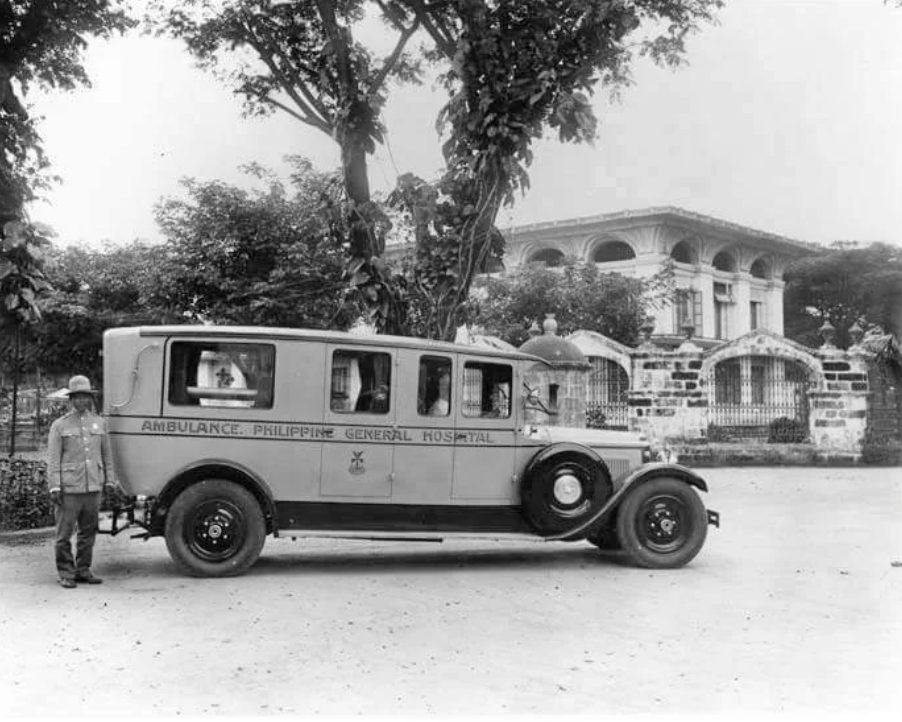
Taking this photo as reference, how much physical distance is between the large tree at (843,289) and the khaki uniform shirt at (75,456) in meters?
36.3

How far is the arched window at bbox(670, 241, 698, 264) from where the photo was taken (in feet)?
117

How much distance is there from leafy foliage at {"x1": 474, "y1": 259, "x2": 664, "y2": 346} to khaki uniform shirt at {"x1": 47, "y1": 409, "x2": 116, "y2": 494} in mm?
21183

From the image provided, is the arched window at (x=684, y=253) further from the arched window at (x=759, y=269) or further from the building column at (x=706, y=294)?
the arched window at (x=759, y=269)

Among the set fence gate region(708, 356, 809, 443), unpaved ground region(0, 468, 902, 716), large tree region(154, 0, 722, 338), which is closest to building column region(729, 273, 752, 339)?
fence gate region(708, 356, 809, 443)

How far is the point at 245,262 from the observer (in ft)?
57.5

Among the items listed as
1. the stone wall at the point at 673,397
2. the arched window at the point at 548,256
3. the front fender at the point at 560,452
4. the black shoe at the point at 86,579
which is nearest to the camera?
the black shoe at the point at 86,579

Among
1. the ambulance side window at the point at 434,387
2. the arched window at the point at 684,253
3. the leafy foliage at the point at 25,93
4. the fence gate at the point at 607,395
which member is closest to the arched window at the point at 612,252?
the arched window at the point at 684,253

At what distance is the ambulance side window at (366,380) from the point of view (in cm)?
812

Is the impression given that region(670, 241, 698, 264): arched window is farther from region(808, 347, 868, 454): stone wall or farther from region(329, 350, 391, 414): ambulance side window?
region(329, 350, 391, 414): ambulance side window

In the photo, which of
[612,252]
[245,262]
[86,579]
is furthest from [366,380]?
[612,252]

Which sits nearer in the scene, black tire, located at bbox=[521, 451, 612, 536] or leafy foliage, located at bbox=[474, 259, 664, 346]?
black tire, located at bbox=[521, 451, 612, 536]

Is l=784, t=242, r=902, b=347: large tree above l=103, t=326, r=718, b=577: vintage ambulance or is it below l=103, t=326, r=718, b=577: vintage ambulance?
above

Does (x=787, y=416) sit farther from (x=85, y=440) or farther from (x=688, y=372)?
(x=85, y=440)

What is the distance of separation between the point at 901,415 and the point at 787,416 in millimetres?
2625
